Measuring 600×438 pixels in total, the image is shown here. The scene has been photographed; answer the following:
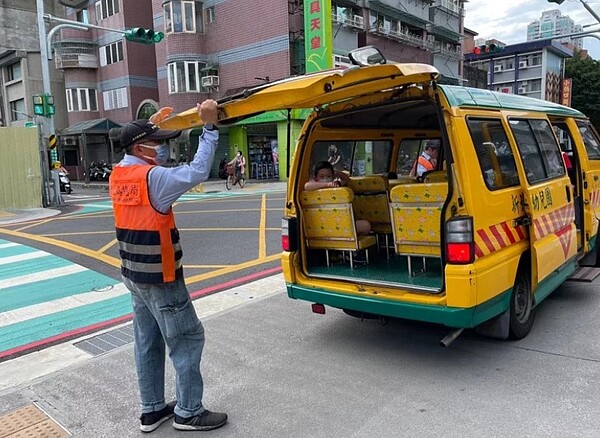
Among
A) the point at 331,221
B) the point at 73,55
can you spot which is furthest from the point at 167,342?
the point at 73,55

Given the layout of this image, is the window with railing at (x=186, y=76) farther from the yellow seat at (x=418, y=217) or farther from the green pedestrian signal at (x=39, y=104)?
the yellow seat at (x=418, y=217)

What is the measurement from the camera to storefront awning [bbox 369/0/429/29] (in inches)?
1203

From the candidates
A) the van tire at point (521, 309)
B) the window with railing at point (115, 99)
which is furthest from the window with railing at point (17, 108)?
the van tire at point (521, 309)

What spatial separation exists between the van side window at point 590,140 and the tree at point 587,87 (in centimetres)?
5215

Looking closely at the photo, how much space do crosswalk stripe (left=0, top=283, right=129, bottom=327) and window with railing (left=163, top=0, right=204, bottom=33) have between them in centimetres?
2621

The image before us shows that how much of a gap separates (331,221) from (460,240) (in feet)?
4.57

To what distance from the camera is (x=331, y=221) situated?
471 centimetres

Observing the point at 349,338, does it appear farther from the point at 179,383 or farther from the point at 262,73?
the point at 262,73

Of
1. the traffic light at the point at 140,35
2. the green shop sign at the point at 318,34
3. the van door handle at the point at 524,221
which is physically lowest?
the van door handle at the point at 524,221

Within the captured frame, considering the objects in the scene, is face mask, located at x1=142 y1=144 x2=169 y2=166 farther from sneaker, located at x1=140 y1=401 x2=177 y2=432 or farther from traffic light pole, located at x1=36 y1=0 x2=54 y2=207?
traffic light pole, located at x1=36 y1=0 x2=54 y2=207

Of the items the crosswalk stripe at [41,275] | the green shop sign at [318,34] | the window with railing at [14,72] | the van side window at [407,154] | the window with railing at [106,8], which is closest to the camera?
the van side window at [407,154]

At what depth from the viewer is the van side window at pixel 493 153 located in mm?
3838

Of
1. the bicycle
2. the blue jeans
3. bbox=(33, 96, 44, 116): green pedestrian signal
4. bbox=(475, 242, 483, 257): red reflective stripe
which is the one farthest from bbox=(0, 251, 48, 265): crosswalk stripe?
the bicycle

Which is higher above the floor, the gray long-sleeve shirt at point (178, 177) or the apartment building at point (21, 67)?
the apartment building at point (21, 67)
